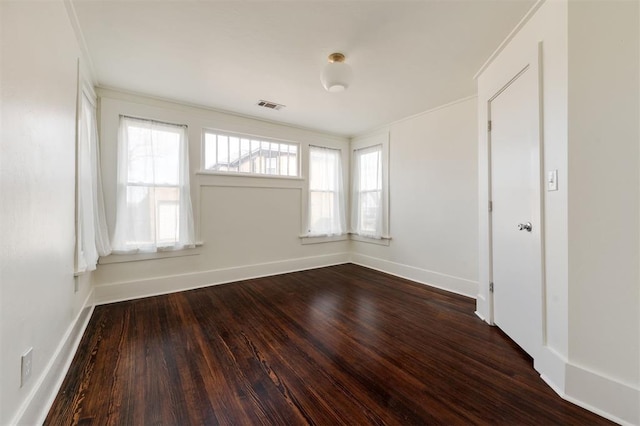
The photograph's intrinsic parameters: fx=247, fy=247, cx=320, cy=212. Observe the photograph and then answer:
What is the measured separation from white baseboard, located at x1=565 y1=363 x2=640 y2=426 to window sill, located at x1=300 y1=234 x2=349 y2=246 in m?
3.47

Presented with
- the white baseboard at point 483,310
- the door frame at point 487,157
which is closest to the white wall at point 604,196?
the door frame at point 487,157

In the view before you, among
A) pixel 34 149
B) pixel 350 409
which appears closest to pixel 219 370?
pixel 350 409

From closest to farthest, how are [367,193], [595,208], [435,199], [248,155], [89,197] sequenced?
[595,208] → [89,197] → [435,199] → [248,155] → [367,193]

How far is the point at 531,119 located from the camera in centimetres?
178

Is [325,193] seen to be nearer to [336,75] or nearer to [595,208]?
[336,75]

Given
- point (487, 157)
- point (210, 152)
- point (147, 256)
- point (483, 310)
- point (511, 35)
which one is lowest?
point (483, 310)

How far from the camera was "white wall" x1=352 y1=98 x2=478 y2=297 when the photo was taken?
10.2 ft

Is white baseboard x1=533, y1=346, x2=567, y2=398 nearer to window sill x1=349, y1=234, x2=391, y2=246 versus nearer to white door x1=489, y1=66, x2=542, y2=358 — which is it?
white door x1=489, y1=66, x2=542, y2=358

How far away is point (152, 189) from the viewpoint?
10.1ft

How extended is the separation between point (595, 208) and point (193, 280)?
3966 mm

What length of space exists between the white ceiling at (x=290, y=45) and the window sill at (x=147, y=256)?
78.0 inches

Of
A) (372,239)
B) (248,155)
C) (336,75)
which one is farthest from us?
(372,239)

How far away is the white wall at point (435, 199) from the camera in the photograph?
3.10m

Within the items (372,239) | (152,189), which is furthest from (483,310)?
(152,189)
